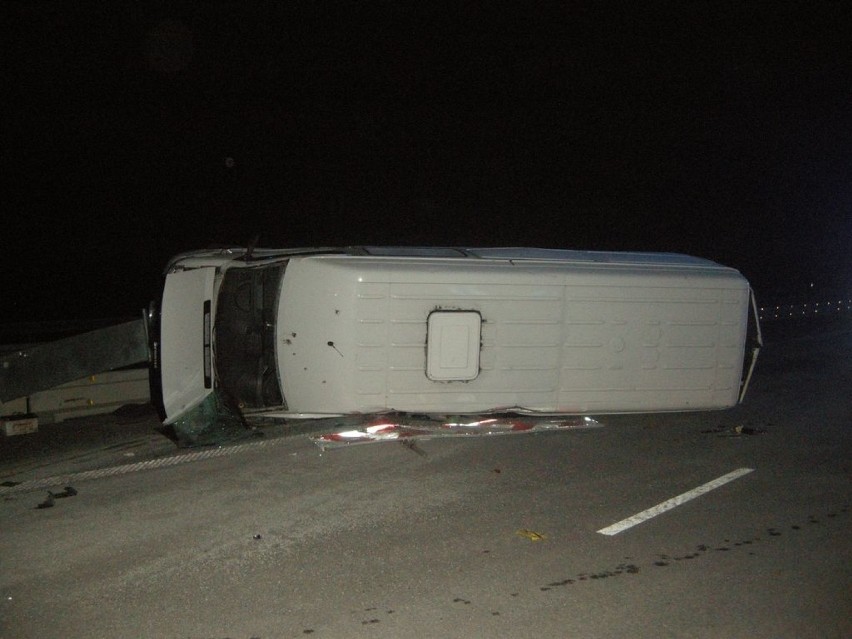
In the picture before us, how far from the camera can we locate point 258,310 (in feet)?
26.6

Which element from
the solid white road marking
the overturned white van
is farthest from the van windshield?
the solid white road marking

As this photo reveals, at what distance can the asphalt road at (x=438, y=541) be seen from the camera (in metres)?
4.12

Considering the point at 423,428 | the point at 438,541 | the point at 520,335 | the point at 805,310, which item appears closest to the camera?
the point at 438,541

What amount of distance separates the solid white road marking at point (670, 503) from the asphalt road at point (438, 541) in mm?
60

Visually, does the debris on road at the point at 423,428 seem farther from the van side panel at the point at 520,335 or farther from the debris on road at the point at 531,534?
Answer: the debris on road at the point at 531,534

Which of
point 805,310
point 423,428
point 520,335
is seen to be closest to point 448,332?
point 520,335

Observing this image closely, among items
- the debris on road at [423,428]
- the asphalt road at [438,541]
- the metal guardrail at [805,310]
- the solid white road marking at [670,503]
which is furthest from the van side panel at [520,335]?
the metal guardrail at [805,310]

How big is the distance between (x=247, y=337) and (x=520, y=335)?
3.21m

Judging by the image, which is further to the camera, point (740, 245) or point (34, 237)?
point (740, 245)

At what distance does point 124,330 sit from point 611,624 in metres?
7.04

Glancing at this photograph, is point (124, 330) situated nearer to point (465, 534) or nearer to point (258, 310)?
Result: point (258, 310)

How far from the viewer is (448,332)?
23.0ft

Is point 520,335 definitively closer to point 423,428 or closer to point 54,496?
point 423,428

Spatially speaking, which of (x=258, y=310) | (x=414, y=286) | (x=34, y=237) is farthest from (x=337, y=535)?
(x=34, y=237)
